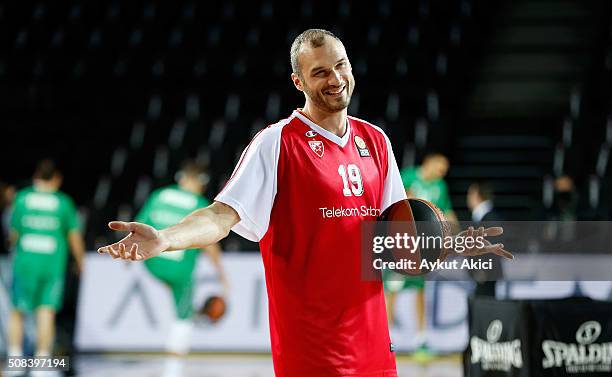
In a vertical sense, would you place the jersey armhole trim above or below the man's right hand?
above

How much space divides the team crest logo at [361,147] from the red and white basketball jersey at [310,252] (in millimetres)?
110

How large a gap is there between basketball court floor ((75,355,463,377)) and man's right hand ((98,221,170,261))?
18.6 feet

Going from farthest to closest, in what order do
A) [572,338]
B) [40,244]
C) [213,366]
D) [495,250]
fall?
[40,244], [213,366], [572,338], [495,250]

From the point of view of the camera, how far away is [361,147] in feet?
10.9

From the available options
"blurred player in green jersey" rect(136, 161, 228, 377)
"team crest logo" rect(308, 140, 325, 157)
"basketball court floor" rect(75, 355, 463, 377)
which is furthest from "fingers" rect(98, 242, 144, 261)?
"blurred player in green jersey" rect(136, 161, 228, 377)

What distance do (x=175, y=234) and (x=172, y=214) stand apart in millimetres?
5899

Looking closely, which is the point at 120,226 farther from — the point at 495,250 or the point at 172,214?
the point at 172,214

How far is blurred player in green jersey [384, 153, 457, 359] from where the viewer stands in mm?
9078

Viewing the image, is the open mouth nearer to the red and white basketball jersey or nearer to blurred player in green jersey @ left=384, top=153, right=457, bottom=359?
the red and white basketball jersey

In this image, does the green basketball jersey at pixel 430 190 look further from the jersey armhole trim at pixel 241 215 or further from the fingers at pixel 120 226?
the fingers at pixel 120 226

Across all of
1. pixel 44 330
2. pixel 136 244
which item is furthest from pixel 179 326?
pixel 136 244

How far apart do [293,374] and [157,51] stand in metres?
12.6

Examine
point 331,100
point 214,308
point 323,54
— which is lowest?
point 214,308

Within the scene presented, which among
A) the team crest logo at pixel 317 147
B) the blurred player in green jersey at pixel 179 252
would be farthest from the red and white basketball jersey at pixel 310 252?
the blurred player in green jersey at pixel 179 252
